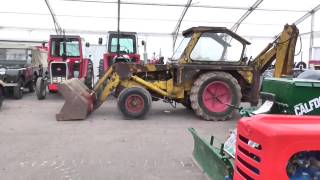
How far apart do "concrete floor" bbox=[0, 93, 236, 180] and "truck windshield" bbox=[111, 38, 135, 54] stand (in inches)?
185

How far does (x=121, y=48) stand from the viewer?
16328mm

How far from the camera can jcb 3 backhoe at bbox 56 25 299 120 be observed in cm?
1042

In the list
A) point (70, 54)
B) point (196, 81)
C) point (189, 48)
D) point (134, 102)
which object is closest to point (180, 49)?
point (189, 48)

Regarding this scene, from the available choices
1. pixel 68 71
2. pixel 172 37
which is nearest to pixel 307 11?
pixel 172 37

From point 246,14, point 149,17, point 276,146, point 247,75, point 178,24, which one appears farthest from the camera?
point 178,24

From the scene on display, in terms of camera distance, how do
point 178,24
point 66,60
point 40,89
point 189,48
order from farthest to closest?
A: point 178,24 → point 66,60 → point 40,89 → point 189,48

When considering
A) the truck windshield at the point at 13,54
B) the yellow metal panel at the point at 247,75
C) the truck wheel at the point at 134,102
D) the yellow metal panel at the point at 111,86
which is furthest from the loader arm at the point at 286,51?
the truck windshield at the point at 13,54

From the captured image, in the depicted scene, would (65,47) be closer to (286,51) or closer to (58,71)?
(58,71)

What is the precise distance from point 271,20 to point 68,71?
1107 cm

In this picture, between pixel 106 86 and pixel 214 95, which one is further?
pixel 106 86

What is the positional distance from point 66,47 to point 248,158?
44.8 feet

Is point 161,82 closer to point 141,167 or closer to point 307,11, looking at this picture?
point 141,167

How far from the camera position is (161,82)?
429 inches

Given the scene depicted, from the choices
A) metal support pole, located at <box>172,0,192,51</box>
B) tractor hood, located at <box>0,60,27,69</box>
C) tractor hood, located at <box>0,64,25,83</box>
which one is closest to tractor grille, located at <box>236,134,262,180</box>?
tractor hood, located at <box>0,64,25,83</box>
